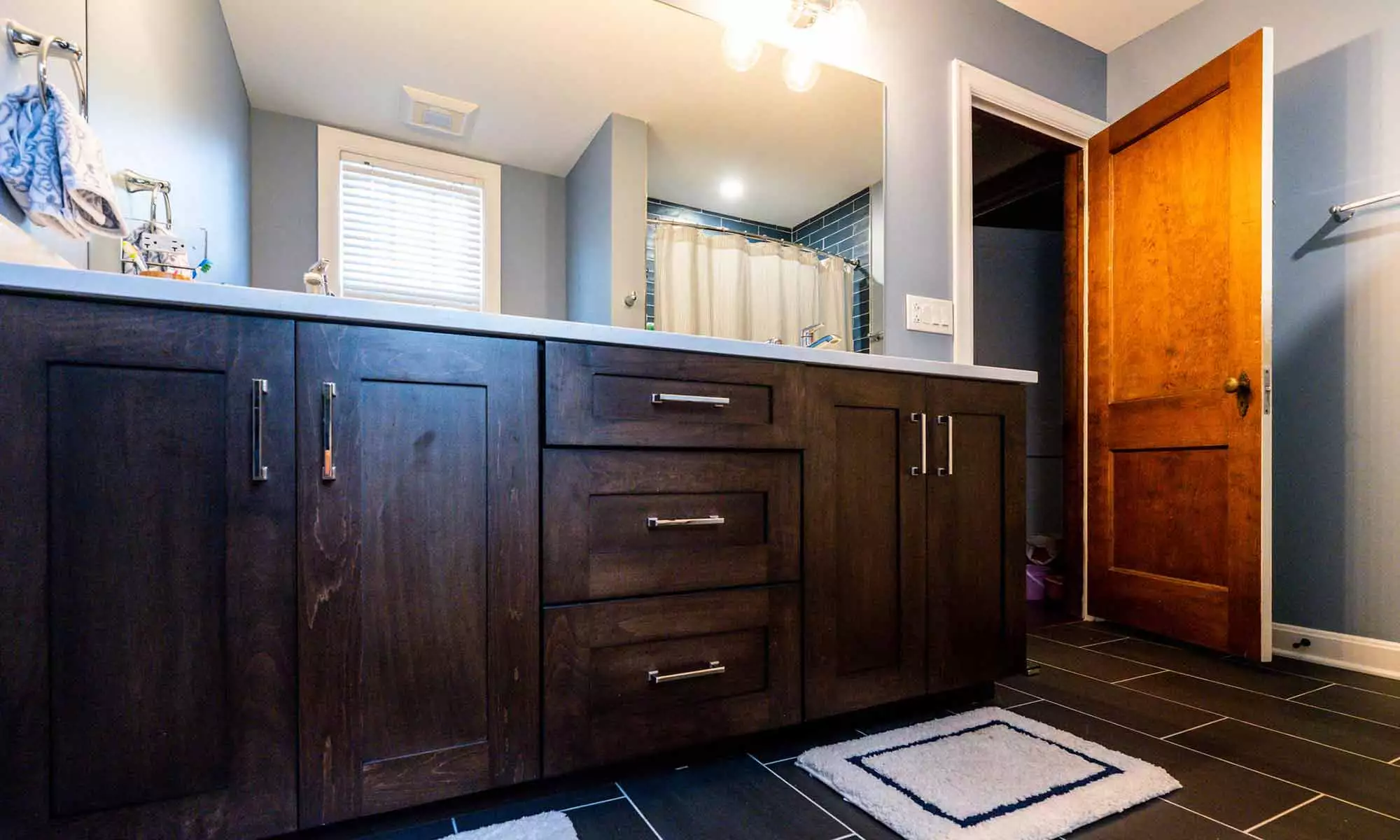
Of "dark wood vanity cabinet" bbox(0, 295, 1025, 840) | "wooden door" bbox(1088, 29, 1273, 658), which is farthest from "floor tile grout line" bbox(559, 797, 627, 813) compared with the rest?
"wooden door" bbox(1088, 29, 1273, 658)

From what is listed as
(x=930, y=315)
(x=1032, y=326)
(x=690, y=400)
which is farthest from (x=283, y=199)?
(x=1032, y=326)

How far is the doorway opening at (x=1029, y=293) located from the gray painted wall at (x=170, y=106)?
→ 3147mm

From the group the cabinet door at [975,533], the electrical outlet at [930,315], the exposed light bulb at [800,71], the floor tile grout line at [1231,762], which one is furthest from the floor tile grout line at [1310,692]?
the exposed light bulb at [800,71]

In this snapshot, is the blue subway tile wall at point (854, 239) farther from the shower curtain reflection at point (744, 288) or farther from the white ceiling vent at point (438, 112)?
the white ceiling vent at point (438, 112)

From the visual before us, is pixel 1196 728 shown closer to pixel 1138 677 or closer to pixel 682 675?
pixel 1138 677

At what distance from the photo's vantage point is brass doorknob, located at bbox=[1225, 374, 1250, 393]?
2102mm

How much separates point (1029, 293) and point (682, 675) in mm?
3589

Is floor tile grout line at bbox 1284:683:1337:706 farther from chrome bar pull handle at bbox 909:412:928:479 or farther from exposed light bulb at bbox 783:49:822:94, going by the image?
exposed light bulb at bbox 783:49:822:94

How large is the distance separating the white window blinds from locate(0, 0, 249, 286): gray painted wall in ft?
0.68

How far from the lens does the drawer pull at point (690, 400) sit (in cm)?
125

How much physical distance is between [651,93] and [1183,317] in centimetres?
205

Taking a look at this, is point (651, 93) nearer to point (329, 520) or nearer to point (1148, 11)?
point (329, 520)

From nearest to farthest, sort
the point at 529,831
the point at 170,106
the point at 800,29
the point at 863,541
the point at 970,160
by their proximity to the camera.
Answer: the point at 529,831, the point at 170,106, the point at 863,541, the point at 800,29, the point at 970,160

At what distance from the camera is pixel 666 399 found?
4.11ft
